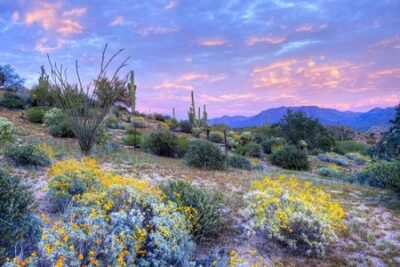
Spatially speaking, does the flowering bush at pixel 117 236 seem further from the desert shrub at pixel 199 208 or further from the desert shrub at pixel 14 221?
the desert shrub at pixel 199 208

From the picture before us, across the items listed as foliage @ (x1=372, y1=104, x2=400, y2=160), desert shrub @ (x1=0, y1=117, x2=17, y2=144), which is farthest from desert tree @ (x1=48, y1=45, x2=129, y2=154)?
foliage @ (x1=372, y1=104, x2=400, y2=160)

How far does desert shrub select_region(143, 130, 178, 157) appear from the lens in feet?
45.9

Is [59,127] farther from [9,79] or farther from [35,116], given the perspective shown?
[9,79]

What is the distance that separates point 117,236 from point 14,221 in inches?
56.9

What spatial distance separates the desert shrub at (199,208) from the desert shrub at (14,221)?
1.98 m

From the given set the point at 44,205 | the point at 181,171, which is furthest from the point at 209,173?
the point at 44,205

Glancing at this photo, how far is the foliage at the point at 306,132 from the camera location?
91.1 feet

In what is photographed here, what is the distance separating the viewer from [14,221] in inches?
163

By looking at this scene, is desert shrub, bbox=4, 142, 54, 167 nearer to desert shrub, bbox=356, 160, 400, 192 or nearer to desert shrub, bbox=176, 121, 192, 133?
desert shrub, bbox=356, 160, 400, 192

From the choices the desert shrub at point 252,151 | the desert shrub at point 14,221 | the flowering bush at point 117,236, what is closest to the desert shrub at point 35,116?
the desert shrub at point 252,151

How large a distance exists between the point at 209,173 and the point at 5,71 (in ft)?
100

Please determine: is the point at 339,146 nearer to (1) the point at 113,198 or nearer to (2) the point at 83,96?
(2) the point at 83,96

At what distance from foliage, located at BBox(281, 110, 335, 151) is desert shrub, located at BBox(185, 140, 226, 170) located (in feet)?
55.6

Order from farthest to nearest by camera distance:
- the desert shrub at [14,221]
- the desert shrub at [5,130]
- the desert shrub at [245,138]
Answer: the desert shrub at [245,138] < the desert shrub at [5,130] < the desert shrub at [14,221]
